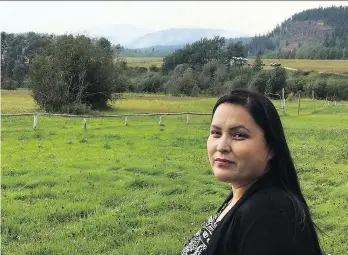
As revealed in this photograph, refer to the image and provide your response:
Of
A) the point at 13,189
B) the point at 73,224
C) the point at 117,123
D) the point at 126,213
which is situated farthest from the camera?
the point at 117,123

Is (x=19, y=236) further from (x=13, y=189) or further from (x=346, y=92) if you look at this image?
(x=346, y=92)

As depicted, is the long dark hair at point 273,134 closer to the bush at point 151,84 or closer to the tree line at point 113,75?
the tree line at point 113,75

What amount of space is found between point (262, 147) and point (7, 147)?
1544cm

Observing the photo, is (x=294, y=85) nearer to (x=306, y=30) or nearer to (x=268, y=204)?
(x=268, y=204)

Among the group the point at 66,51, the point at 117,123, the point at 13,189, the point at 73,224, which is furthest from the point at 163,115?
the point at 73,224

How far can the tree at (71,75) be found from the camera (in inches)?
1293

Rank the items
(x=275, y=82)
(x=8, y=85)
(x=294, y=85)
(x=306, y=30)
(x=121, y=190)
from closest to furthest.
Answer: (x=121, y=190), (x=275, y=82), (x=294, y=85), (x=8, y=85), (x=306, y=30)

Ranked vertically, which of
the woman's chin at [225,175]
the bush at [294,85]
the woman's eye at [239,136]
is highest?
the woman's eye at [239,136]

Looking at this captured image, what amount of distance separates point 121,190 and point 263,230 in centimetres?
831

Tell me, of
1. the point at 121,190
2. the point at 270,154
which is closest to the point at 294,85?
the point at 121,190

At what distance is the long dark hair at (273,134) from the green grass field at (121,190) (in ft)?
10.3

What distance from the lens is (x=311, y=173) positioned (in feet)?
40.2

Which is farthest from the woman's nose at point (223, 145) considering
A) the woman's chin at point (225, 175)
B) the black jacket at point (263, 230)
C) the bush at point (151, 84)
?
the bush at point (151, 84)

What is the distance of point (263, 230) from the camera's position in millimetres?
1733
